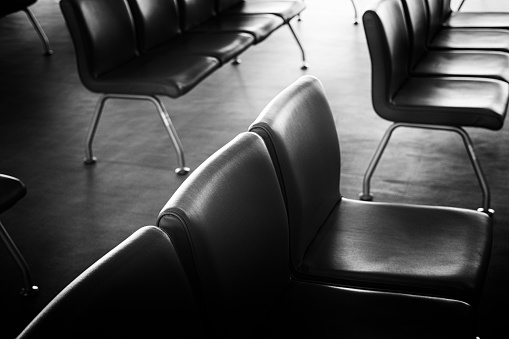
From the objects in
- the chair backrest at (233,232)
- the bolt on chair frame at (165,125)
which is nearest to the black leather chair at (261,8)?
the bolt on chair frame at (165,125)

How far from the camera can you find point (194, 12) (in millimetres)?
4344

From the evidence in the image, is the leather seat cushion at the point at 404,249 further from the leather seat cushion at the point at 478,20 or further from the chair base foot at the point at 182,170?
the leather seat cushion at the point at 478,20

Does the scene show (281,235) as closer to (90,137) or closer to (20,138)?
(90,137)

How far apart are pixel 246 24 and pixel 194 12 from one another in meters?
0.33

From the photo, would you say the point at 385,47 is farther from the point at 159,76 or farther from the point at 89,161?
the point at 89,161

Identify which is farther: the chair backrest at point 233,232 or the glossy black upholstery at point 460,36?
the glossy black upholstery at point 460,36

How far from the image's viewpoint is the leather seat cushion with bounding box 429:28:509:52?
364 cm

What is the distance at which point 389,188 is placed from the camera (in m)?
3.25

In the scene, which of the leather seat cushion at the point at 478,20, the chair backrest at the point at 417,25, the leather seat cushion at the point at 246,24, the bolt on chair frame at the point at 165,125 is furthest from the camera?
the leather seat cushion at the point at 246,24

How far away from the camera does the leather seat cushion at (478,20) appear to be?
3.98 meters

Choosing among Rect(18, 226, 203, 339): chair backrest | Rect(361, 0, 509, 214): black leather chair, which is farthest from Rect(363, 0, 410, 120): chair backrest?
Rect(18, 226, 203, 339): chair backrest

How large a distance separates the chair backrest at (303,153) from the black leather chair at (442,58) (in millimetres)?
1365

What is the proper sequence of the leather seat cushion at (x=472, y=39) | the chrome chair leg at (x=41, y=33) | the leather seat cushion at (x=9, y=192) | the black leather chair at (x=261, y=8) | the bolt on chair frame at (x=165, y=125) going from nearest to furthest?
1. the leather seat cushion at (x=9, y=192)
2. the bolt on chair frame at (x=165, y=125)
3. the leather seat cushion at (x=472, y=39)
4. the black leather chair at (x=261, y=8)
5. the chrome chair leg at (x=41, y=33)

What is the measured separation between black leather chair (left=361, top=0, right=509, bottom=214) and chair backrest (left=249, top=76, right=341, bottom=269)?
0.89m
